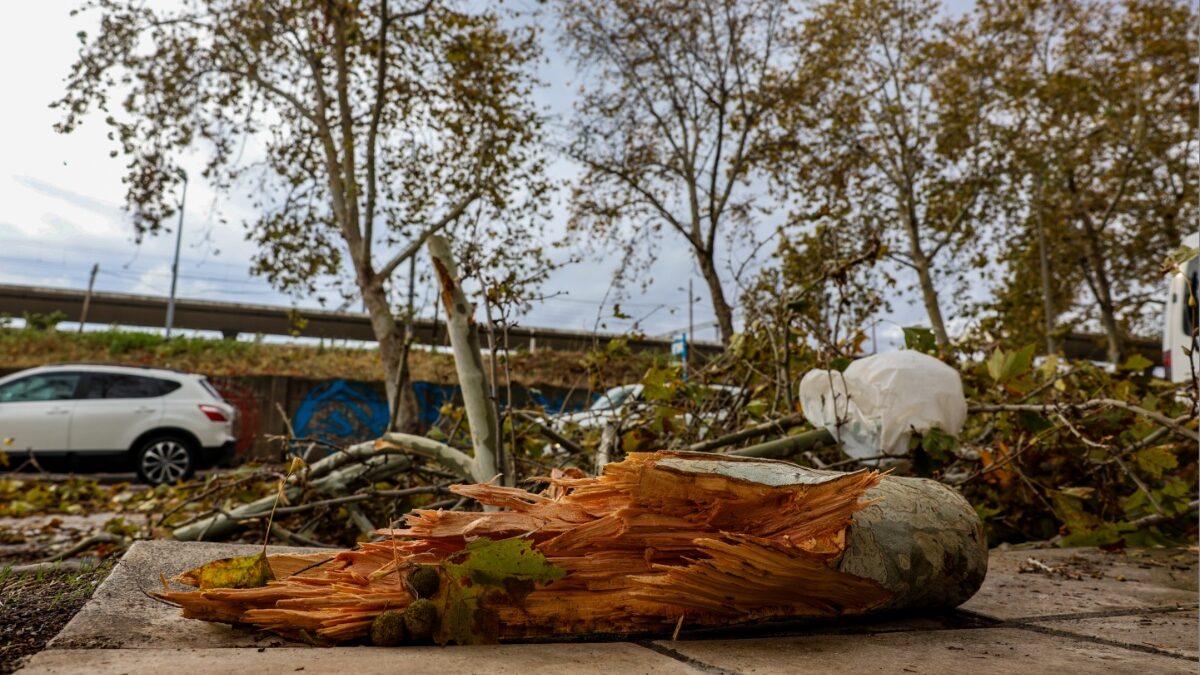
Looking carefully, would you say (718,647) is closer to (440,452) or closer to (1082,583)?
(1082,583)

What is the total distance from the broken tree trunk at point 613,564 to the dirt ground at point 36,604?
233 millimetres

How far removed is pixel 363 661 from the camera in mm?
1282

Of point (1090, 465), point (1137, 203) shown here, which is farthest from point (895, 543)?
point (1137, 203)

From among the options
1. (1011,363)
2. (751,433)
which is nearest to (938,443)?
(1011,363)

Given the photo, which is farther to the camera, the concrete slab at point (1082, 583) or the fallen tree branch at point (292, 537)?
the fallen tree branch at point (292, 537)

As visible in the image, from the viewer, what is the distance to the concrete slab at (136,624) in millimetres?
1406

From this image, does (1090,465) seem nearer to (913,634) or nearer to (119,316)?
(913,634)

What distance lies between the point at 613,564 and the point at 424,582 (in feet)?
1.31

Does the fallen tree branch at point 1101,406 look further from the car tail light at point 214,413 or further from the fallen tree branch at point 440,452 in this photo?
the car tail light at point 214,413

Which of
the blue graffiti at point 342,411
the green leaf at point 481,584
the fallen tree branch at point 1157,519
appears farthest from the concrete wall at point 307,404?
the green leaf at point 481,584

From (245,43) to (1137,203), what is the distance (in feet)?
68.7

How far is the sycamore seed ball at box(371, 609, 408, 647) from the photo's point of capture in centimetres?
145

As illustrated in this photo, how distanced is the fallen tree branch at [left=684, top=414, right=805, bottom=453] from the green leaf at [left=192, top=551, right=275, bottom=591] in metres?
2.19

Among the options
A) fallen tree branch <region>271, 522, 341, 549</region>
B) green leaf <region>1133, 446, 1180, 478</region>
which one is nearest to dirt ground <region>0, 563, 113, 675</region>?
fallen tree branch <region>271, 522, 341, 549</region>
